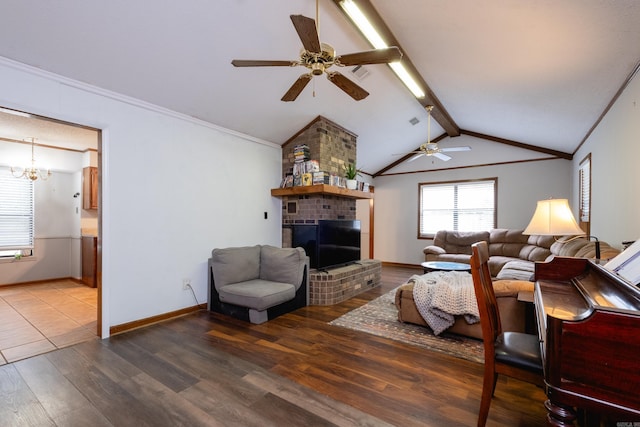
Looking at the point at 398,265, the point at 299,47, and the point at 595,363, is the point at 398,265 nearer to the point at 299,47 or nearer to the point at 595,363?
the point at 299,47

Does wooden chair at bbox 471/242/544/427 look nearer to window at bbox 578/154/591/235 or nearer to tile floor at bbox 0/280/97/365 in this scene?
tile floor at bbox 0/280/97/365

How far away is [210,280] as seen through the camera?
3.80 metres

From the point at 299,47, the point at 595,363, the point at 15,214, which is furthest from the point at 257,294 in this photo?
the point at 15,214

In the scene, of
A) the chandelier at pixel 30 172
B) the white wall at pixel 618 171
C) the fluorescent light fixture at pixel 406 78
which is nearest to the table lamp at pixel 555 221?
the white wall at pixel 618 171

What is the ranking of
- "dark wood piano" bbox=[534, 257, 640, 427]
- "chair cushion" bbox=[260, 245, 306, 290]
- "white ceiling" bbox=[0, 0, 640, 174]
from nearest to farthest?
"dark wood piano" bbox=[534, 257, 640, 427] → "white ceiling" bbox=[0, 0, 640, 174] → "chair cushion" bbox=[260, 245, 306, 290]

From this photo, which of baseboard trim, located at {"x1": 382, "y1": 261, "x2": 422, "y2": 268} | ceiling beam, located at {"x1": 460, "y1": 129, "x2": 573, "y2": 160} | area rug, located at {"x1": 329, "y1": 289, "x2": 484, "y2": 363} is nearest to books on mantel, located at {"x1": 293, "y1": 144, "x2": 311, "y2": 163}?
area rug, located at {"x1": 329, "y1": 289, "x2": 484, "y2": 363}

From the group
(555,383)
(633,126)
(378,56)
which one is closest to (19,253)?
(378,56)

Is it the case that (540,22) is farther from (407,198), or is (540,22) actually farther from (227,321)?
(407,198)

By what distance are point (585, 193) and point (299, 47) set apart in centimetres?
474

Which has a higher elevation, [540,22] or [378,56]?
[540,22]

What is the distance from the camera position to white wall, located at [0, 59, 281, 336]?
2777 mm

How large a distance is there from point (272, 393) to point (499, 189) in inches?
244

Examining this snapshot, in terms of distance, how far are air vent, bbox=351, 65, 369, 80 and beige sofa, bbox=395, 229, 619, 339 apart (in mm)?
2638

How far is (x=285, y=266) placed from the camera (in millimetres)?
3846
